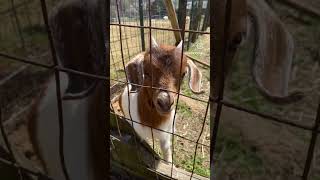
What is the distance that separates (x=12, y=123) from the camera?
4.41 ft

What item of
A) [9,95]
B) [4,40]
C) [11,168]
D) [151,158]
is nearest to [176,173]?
[151,158]

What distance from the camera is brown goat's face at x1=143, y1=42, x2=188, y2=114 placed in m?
2.14

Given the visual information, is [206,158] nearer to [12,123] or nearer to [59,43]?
[12,123]

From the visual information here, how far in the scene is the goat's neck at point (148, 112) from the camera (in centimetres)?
253

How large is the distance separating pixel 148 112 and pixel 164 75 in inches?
17.3

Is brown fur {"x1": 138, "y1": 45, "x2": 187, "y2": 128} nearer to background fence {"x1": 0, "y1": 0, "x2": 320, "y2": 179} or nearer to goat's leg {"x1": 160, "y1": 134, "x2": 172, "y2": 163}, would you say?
goat's leg {"x1": 160, "y1": 134, "x2": 172, "y2": 163}

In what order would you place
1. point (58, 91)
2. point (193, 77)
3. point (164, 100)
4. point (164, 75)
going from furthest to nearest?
point (193, 77) → point (164, 75) → point (164, 100) → point (58, 91)

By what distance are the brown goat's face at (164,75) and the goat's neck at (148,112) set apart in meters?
0.16

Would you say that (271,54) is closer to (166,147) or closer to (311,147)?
(311,147)

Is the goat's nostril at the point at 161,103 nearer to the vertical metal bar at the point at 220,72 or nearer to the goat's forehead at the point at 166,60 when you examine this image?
the goat's forehead at the point at 166,60

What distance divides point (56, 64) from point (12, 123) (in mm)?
359

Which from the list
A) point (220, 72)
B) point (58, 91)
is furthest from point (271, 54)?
point (58, 91)

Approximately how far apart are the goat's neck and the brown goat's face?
161mm

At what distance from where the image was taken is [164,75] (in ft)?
7.32
